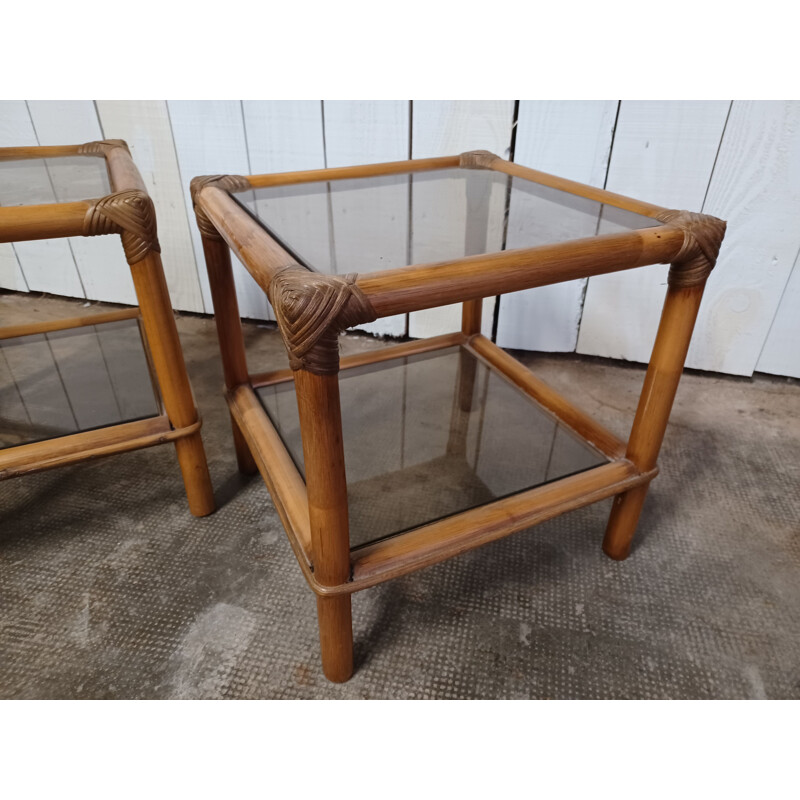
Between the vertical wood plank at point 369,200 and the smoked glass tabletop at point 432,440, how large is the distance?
0.28 m

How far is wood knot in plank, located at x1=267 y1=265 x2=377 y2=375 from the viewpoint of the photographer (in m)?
0.49

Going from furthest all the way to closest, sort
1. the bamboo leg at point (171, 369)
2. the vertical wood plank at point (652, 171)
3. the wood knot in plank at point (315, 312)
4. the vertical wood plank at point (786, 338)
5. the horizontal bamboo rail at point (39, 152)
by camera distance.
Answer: the vertical wood plank at point (786, 338) < the vertical wood plank at point (652, 171) < the horizontal bamboo rail at point (39, 152) < the bamboo leg at point (171, 369) < the wood knot in plank at point (315, 312)

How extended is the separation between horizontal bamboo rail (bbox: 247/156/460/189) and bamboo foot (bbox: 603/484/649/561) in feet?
1.85

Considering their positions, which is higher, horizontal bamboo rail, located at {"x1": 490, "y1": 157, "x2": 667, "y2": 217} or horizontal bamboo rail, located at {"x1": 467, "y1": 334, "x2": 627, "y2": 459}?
horizontal bamboo rail, located at {"x1": 490, "y1": 157, "x2": 667, "y2": 217}

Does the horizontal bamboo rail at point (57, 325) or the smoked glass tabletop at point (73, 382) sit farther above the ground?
the horizontal bamboo rail at point (57, 325)

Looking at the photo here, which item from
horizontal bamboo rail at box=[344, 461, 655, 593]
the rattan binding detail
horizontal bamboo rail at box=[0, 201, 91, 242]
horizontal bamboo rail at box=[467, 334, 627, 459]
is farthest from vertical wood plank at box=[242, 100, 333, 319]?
horizontal bamboo rail at box=[344, 461, 655, 593]

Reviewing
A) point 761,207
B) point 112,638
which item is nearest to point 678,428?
point 761,207

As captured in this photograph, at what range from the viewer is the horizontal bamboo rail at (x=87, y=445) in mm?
813

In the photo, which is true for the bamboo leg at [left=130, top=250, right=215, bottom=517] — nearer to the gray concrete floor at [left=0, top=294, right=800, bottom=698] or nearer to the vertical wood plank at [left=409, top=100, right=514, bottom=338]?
the gray concrete floor at [left=0, top=294, right=800, bottom=698]

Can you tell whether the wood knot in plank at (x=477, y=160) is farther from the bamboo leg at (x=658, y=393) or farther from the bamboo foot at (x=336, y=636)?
the bamboo foot at (x=336, y=636)

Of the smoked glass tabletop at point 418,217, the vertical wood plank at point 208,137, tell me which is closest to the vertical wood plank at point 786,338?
the smoked glass tabletop at point 418,217

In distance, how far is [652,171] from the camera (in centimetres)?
117

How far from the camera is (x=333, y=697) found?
0.72 meters

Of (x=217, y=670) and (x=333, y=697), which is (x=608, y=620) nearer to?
(x=333, y=697)
